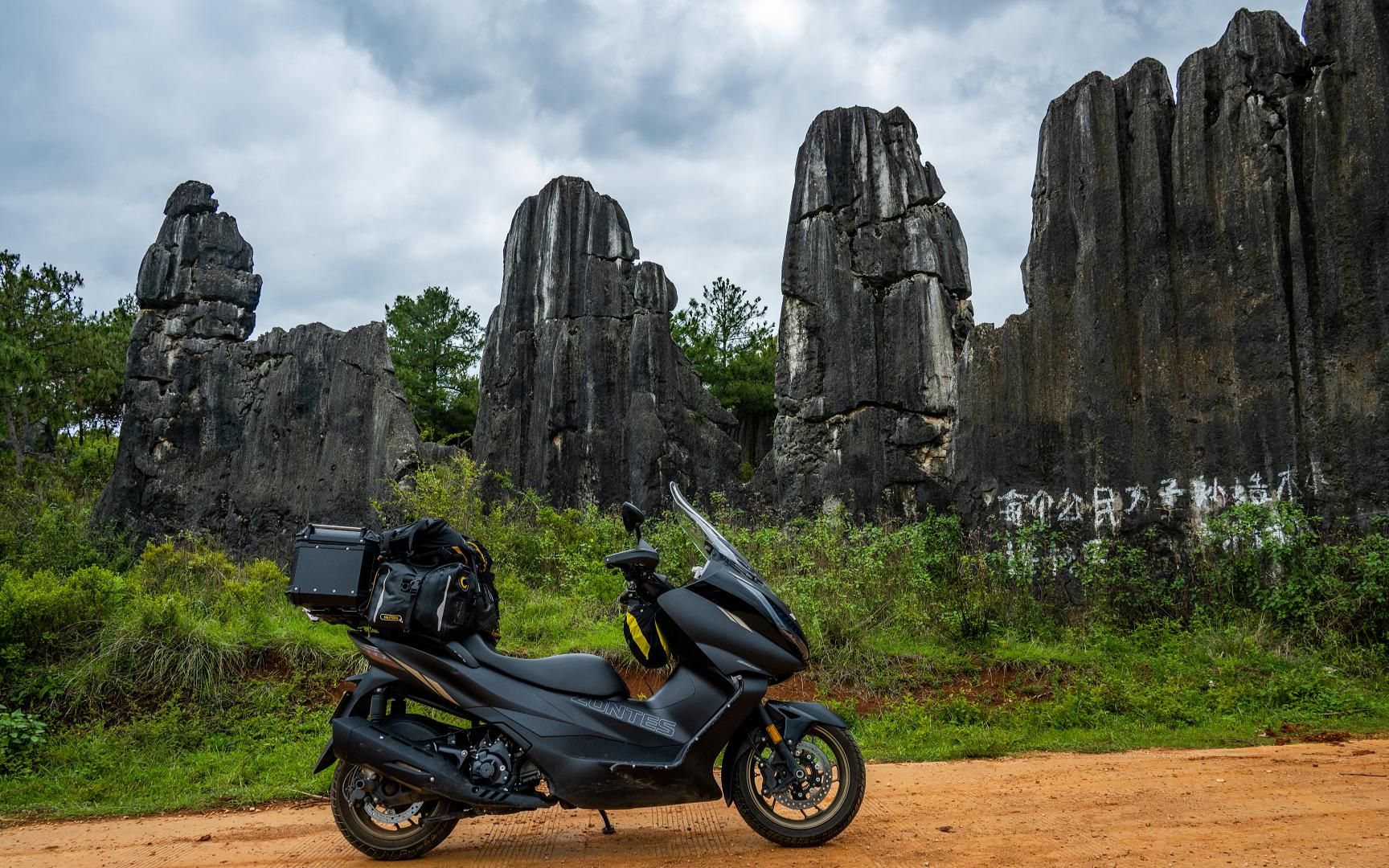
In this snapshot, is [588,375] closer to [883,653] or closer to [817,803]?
[883,653]

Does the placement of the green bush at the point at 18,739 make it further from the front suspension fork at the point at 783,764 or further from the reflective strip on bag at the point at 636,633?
the front suspension fork at the point at 783,764

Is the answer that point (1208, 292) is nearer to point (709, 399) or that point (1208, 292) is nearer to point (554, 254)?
point (709, 399)

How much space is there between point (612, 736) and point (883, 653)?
236 inches

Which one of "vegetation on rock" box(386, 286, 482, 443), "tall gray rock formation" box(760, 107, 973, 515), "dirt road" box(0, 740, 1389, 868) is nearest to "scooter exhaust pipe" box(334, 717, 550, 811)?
"dirt road" box(0, 740, 1389, 868)

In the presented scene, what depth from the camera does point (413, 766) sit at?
4.25 meters

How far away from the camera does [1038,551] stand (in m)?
12.7

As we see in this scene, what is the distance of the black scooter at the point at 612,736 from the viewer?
421 centimetres

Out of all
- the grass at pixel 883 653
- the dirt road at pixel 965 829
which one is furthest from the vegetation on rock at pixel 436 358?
the dirt road at pixel 965 829

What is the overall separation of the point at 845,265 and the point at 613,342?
6.99 meters

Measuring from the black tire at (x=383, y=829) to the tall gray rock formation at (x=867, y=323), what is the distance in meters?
15.0

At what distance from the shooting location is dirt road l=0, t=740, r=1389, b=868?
402cm

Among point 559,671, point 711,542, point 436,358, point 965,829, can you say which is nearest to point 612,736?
point 559,671

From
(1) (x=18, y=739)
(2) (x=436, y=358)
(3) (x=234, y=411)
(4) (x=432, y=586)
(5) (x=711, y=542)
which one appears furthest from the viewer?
(2) (x=436, y=358)

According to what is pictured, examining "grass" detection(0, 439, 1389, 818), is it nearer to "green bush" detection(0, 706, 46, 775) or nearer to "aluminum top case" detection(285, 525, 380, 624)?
"green bush" detection(0, 706, 46, 775)
